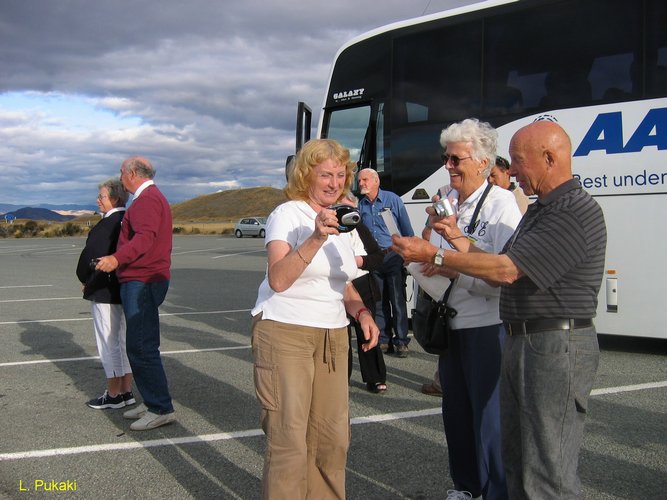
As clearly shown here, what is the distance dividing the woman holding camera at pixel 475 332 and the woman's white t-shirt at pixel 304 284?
548 millimetres

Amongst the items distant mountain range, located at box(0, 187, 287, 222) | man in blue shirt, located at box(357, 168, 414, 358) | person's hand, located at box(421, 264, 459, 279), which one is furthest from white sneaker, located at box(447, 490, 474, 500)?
distant mountain range, located at box(0, 187, 287, 222)

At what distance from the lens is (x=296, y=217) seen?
2834 millimetres

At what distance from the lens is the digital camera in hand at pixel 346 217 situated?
8.07 ft

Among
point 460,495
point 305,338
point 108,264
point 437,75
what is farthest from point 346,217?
point 437,75

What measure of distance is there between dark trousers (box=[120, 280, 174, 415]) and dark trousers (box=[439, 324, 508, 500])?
2284mm

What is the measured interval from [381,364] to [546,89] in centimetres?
419

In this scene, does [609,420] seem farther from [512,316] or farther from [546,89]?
[546,89]

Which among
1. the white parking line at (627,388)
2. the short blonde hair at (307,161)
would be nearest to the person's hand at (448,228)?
the short blonde hair at (307,161)

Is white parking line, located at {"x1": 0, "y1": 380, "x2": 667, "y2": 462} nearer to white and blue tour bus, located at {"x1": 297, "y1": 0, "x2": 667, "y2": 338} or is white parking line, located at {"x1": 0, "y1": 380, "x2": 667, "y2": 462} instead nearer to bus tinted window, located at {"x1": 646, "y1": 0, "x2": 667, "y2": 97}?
white and blue tour bus, located at {"x1": 297, "y1": 0, "x2": 667, "y2": 338}

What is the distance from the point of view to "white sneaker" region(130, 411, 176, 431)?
4676mm

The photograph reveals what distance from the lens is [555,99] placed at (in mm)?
7078

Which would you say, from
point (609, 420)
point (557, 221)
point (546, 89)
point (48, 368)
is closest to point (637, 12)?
point (546, 89)

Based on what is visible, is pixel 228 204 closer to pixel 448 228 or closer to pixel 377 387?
pixel 377 387

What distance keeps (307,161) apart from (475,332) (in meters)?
1.20
